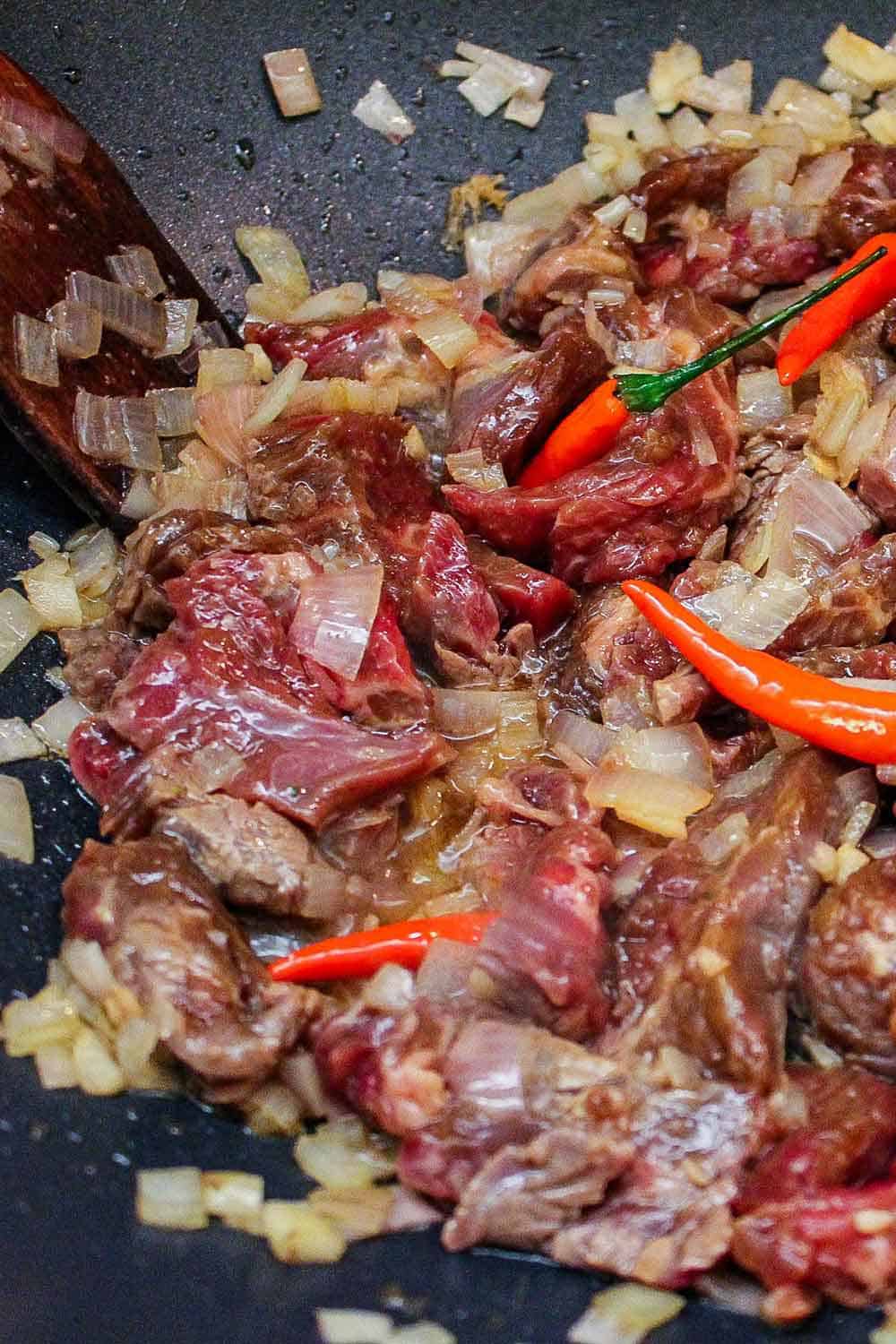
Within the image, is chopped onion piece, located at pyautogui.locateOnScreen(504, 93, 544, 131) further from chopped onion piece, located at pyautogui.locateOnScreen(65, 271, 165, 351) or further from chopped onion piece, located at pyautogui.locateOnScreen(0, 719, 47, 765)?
chopped onion piece, located at pyautogui.locateOnScreen(0, 719, 47, 765)

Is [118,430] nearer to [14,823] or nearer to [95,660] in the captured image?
[95,660]

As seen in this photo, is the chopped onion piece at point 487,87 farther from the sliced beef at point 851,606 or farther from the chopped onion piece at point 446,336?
the sliced beef at point 851,606

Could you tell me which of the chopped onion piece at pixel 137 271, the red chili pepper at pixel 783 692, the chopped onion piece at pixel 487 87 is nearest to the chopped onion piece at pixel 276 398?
the chopped onion piece at pixel 137 271

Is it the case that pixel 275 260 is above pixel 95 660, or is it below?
above

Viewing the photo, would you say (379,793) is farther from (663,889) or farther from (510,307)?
(510,307)

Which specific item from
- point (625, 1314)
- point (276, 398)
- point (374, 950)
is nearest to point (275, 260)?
point (276, 398)

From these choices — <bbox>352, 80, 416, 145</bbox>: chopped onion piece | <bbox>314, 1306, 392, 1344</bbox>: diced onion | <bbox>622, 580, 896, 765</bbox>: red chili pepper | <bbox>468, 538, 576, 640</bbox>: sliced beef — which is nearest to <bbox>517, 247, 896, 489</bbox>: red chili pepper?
<bbox>468, 538, 576, 640</bbox>: sliced beef
